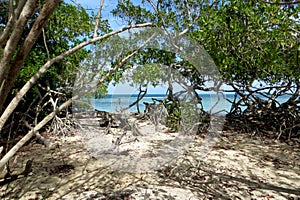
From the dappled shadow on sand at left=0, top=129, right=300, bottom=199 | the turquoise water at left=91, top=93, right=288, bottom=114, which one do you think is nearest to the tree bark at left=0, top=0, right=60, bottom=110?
the dappled shadow on sand at left=0, top=129, right=300, bottom=199

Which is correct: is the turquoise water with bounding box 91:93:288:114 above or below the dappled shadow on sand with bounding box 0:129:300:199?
above

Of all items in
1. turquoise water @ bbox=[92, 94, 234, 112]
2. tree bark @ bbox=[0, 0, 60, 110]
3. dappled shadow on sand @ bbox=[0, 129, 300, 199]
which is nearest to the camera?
tree bark @ bbox=[0, 0, 60, 110]

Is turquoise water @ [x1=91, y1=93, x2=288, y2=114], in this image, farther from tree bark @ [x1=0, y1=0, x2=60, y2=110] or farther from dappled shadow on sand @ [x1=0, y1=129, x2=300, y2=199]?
tree bark @ [x1=0, y1=0, x2=60, y2=110]

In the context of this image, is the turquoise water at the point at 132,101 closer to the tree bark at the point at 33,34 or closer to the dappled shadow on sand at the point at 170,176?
the dappled shadow on sand at the point at 170,176

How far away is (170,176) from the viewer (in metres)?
3.23

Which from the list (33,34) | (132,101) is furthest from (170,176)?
(132,101)

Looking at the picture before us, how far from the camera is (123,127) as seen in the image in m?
6.52

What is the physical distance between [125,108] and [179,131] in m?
1.52

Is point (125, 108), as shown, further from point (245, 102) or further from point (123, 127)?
point (245, 102)

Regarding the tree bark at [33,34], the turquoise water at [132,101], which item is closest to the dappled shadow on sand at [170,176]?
the tree bark at [33,34]

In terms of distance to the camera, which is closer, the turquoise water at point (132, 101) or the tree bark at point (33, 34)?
the tree bark at point (33, 34)

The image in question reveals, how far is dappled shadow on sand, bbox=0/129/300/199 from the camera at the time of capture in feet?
8.91

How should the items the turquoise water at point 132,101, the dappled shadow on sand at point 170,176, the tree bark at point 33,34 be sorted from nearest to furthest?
the tree bark at point 33,34 → the dappled shadow on sand at point 170,176 → the turquoise water at point 132,101

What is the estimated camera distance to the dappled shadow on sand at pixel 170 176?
2715 millimetres
